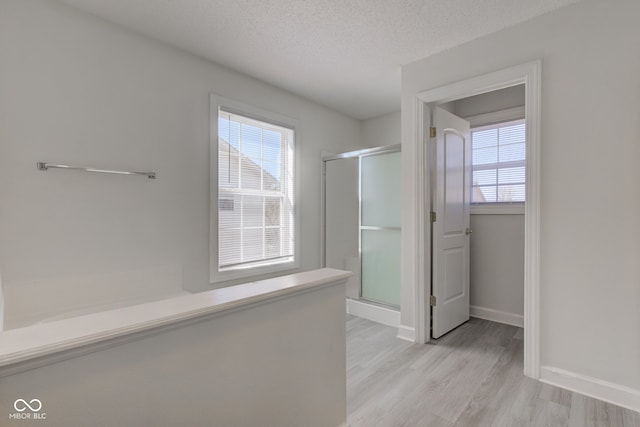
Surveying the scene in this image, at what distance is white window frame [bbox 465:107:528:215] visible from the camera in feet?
9.89

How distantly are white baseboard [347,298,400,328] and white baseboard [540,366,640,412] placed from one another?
1.25m

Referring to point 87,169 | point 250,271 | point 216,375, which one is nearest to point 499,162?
point 250,271

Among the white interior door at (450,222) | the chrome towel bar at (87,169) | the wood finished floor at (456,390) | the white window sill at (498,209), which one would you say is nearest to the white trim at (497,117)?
the white interior door at (450,222)

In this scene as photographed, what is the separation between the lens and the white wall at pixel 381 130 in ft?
13.1

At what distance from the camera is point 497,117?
123 inches

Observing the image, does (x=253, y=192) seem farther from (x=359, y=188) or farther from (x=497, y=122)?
(x=497, y=122)

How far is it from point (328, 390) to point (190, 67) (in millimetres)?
2560

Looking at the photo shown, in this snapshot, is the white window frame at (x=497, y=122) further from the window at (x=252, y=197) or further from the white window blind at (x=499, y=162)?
the window at (x=252, y=197)

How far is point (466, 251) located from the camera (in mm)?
3111

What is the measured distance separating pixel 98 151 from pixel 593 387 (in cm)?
348

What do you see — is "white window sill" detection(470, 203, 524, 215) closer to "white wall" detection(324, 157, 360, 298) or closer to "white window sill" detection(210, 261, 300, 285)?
"white wall" detection(324, 157, 360, 298)

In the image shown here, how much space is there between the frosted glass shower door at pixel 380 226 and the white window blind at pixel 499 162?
0.96 metres

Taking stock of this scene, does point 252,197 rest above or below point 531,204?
above

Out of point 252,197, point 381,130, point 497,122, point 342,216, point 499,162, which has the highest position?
point 381,130
